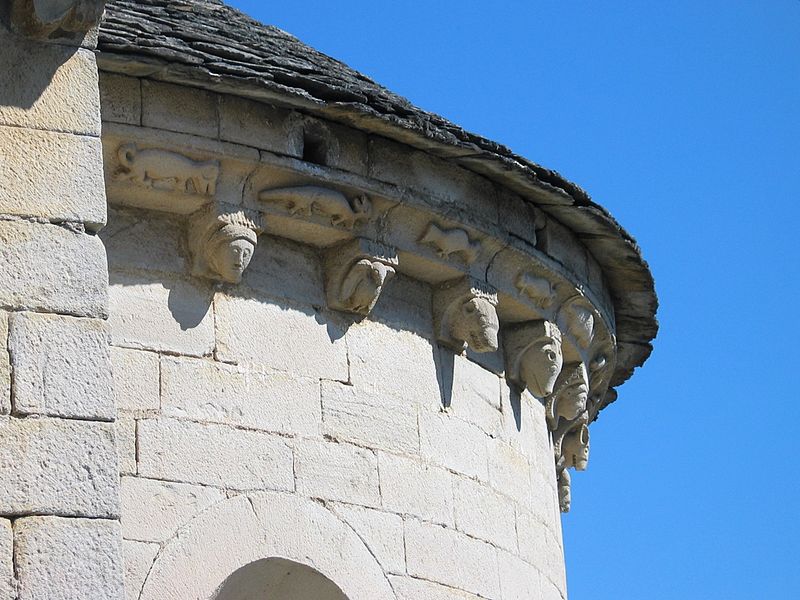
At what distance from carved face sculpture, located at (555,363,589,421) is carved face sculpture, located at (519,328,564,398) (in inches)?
15.2

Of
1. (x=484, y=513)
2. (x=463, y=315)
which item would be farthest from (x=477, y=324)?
(x=484, y=513)

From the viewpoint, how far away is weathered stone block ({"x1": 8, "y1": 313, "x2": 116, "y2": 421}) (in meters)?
4.50

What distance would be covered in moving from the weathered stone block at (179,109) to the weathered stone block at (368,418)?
119cm

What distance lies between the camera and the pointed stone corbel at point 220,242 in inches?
272

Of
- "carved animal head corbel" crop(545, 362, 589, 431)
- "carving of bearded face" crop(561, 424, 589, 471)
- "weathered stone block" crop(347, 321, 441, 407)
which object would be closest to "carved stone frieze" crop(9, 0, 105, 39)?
"weathered stone block" crop(347, 321, 441, 407)

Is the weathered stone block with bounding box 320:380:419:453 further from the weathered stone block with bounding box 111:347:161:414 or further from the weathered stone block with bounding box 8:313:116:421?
the weathered stone block with bounding box 8:313:116:421

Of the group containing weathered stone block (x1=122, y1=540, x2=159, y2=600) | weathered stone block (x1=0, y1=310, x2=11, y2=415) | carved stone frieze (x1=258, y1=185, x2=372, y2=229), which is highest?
carved stone frieze (x1=258, y1=185, x2=372, y2=229)

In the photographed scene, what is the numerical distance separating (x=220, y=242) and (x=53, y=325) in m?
2.33

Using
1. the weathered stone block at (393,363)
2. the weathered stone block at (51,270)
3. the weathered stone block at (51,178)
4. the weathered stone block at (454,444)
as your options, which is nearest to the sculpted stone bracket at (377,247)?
the weathered stone block at (393,363)

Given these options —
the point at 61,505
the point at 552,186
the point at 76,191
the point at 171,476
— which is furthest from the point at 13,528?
the point at 552,186

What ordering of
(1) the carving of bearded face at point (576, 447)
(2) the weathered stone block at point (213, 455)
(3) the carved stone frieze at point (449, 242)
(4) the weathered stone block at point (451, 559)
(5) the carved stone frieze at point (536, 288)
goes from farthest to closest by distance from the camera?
(1) the carving of bearded face at point (576, 447), (5) the carved stone frieze at point (536, 288), (3) the carved stone frieze at point (449, 242), (4) the weathered stone block at point (451, 559), (2) the weathered stone block at point (213, 455)

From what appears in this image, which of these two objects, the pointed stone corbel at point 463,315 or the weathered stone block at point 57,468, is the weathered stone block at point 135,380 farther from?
the weathered stone block at point 57,468

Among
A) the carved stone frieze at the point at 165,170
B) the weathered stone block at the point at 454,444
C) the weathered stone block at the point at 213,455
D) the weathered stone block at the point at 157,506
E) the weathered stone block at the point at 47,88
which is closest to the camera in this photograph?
the weathered stone block at the point at 47,88

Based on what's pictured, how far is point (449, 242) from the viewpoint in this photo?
24.8 feet
